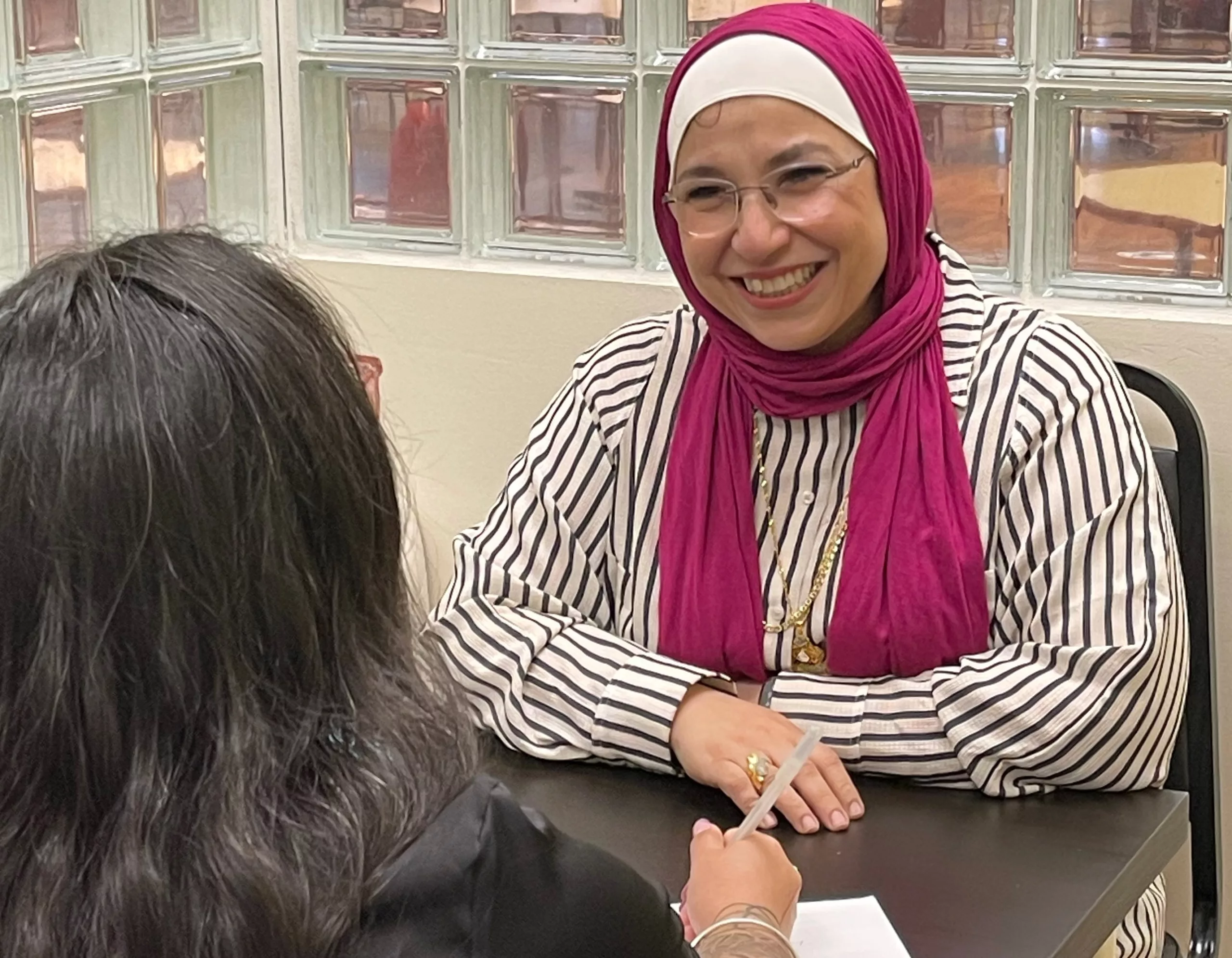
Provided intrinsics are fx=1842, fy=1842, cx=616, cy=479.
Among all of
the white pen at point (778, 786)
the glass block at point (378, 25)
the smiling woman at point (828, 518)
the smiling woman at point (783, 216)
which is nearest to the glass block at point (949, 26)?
the smiling woman at point (828, 518)

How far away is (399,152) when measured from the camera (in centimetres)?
247

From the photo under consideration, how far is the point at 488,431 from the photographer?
246 cm

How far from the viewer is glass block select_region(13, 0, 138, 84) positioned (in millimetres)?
2031

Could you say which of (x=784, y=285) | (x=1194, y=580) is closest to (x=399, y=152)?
(x=784, y=285)

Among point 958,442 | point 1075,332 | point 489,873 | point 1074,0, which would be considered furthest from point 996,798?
point 1074,0

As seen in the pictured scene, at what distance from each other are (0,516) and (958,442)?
1.08 meters

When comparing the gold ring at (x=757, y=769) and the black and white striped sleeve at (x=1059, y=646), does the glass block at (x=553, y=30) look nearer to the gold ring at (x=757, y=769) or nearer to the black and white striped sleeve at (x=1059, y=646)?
the black and white striped sleeve at (x=1059, y=646)

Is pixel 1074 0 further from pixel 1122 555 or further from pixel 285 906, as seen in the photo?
pixel 285 906

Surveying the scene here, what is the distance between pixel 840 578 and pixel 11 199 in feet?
3.29

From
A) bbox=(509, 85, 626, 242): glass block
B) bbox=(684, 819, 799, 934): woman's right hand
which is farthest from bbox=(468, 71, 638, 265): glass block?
bbox=(684, 819, 799, 934): woman's right hand

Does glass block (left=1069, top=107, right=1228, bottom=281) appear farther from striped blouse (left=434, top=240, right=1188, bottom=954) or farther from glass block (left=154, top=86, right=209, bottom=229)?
glass block (left=154, top=86, right=209, bottom=229)

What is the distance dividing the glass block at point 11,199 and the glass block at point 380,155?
545mm

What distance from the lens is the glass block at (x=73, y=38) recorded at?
203cm

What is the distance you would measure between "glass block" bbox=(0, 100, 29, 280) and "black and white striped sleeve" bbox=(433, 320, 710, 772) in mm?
607
